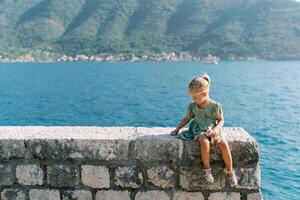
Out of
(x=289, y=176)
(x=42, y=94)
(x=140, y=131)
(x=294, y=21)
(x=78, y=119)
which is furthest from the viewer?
(x=294, y=21)

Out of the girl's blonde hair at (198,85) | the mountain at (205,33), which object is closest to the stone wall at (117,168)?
the girl's blonde hair at (198,85)

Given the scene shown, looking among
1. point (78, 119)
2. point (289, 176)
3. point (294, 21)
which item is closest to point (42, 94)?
point (78, 119)

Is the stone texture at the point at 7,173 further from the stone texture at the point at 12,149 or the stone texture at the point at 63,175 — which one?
the stone texture at the point at 63,175

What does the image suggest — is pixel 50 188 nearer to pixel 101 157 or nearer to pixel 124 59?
pixel 101 157

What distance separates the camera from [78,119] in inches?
1344

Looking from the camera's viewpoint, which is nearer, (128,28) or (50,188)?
(50,188)

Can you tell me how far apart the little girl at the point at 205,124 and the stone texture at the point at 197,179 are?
0.10 meters

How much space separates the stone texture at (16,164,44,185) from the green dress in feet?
5.14

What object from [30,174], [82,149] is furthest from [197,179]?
[30,174]

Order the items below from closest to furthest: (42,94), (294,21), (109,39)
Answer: (42,94)
(294,21)
(109,39)

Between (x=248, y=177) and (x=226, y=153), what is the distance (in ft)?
1.26

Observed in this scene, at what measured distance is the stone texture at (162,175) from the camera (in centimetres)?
465

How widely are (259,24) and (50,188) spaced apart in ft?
602

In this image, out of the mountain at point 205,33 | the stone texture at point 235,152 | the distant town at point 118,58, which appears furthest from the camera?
the distant town at point 118,58
